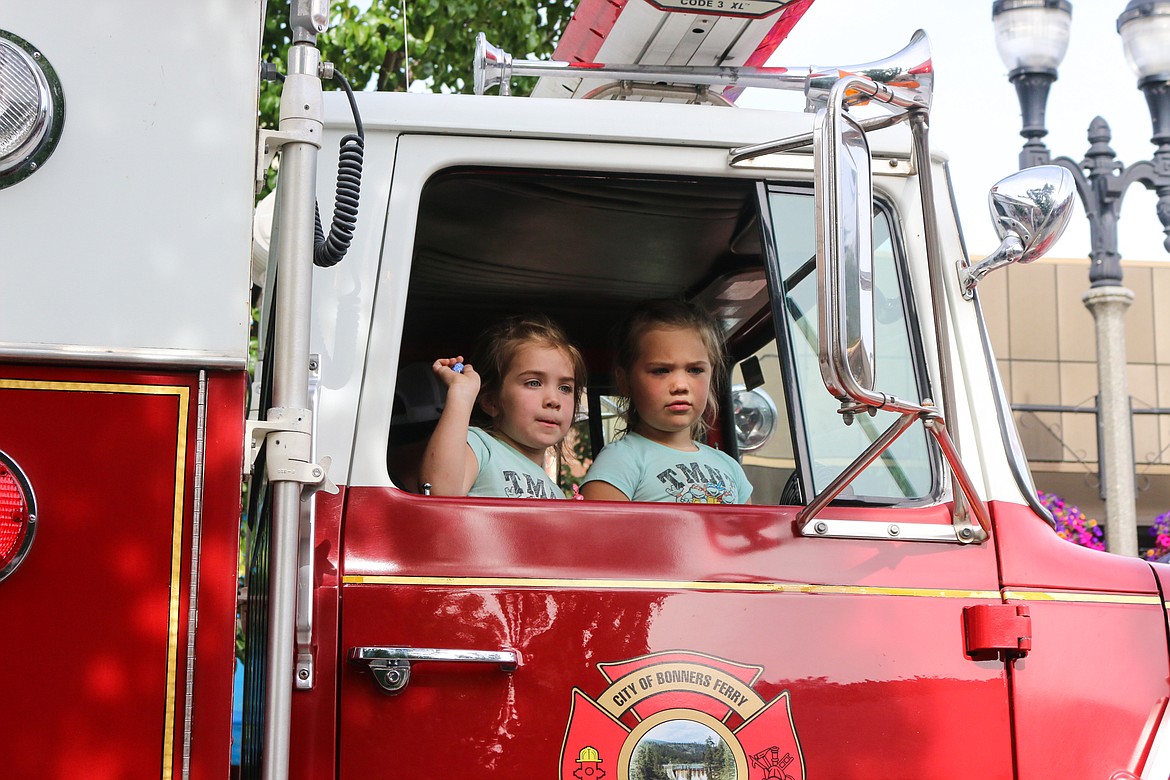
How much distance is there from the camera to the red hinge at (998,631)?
7.04 ft

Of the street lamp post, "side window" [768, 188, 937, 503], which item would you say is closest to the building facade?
the street lamp post

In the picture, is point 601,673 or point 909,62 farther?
point 909,62

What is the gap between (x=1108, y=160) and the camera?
8297mm

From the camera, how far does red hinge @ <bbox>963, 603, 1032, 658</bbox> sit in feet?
7.04

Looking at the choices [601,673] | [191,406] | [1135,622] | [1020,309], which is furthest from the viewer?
[1020,309]

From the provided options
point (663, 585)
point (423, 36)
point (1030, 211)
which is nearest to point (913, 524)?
point (663, 585)

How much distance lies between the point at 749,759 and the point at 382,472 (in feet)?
2.57

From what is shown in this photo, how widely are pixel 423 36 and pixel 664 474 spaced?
4.83m

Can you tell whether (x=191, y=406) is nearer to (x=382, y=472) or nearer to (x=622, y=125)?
(x=382, y=472)

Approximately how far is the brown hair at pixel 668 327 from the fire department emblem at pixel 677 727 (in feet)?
2.77

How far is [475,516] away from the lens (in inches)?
84.1

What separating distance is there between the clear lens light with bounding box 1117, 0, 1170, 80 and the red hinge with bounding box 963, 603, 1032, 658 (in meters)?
6.67

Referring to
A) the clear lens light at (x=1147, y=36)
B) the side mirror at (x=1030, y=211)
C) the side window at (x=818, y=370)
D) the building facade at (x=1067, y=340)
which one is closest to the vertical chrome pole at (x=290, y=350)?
the side window at (x=818, y=370)

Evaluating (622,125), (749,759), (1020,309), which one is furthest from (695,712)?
(1020,309)
